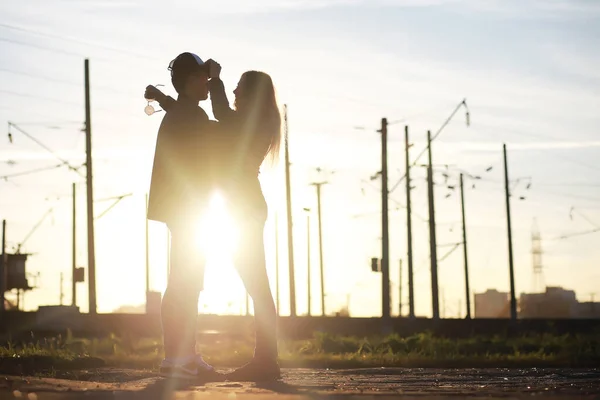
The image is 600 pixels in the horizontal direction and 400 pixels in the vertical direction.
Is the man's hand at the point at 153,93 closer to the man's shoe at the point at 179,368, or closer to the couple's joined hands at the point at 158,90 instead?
the couple's joined hands at the point at 158,90

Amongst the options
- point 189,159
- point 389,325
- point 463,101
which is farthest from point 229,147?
point 389,325

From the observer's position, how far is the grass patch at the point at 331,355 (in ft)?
36.1

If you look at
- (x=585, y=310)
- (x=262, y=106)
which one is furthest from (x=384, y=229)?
(x=585, y=310)

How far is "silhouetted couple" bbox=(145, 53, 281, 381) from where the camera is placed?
8242 millimetres

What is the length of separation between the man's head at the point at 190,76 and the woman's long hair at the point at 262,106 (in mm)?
360

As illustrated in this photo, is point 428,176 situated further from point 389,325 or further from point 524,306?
point 524,306

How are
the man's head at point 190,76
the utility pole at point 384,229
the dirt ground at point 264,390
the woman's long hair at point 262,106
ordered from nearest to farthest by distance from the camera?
1. the dirt ground at point 264,390
2. the man's head at point 190,76
3. the woman's long hair at point 262,106
4. the utility pole at point 384,229

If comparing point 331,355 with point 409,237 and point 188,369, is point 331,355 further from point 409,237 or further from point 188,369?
point 409,237

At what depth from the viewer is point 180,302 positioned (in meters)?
8.23

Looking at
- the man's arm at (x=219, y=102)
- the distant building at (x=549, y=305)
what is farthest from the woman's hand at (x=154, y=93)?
the distant building at (x=549, y=305)

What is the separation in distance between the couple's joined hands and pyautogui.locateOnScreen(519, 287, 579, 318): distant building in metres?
143

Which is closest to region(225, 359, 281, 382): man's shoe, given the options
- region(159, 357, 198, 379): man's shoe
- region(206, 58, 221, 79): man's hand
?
region(159, 357, 198, 379): man's shoe

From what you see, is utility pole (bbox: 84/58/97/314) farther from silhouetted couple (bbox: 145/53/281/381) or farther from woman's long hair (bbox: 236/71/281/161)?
silhouetted couple (bbox: 145/53/281/381)

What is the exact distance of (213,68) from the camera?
8.69 m
